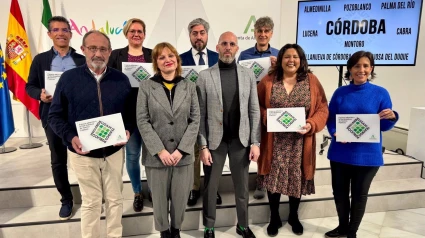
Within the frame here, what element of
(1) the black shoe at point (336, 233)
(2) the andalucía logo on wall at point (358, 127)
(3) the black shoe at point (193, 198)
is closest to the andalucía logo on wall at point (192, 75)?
(3) the black shoe at point (193, 198)

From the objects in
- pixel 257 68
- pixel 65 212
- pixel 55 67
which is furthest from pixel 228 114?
pixel 65 212

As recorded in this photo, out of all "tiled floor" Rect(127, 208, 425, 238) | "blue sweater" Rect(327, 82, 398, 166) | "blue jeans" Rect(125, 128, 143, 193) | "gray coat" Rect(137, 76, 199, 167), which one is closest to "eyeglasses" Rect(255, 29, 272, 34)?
"blue sweater" Rect(327, 82, 398, 166)

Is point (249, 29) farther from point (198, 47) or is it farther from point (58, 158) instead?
point (58, 158)

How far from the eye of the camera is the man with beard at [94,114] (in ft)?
5.77

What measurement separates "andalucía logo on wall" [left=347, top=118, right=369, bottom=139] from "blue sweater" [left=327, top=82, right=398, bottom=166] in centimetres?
8

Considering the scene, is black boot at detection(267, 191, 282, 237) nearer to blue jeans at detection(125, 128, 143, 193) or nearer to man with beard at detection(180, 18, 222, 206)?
man with beard at detection(180, 18, 222, 206)

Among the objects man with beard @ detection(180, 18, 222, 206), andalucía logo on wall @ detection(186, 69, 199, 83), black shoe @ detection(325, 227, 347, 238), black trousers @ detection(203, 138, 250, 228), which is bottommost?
black shoe @ detection(325, 227, 347, 238)

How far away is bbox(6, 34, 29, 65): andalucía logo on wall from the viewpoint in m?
3.79

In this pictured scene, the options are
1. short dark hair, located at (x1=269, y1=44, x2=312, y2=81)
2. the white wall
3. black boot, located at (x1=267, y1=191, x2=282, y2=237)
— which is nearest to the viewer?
short dark hair, located at (x1=269, y1=44, x2=312, y2=81)

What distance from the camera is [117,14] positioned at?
402 centimetres

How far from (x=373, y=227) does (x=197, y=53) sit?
228 centimetres

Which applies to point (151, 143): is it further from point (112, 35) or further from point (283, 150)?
point (112, 35)

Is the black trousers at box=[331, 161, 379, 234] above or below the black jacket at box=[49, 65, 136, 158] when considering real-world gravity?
below

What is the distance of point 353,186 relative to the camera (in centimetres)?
213
